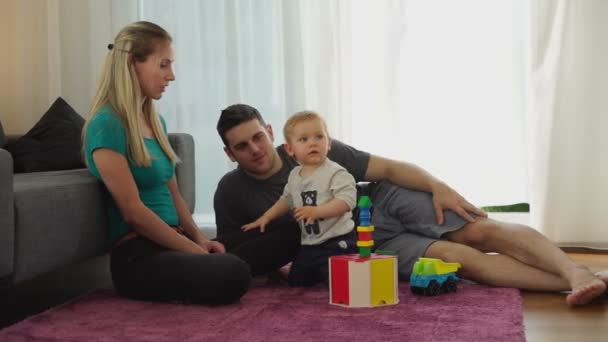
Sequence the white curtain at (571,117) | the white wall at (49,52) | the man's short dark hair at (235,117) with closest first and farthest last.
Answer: the man's short dark hair at (235,117), the white curtain at (571,117), the white wall at (49,52)

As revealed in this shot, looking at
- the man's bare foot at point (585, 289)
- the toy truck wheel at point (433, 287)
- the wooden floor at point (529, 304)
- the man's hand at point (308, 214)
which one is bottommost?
the wooden floor at point (529, 304)

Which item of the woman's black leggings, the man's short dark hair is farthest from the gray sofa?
the man's short dark hair

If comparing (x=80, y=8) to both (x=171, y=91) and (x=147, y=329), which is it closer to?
(x=171, y=91)

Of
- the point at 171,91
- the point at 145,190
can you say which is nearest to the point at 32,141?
the point at 171,91

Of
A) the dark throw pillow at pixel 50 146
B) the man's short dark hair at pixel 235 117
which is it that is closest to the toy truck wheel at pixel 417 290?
the man's short dark hair at pixel 235 117

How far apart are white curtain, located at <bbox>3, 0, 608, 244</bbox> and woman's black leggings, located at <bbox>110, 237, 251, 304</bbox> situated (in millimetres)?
1455

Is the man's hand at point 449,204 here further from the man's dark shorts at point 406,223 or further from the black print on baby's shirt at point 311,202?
the black print on baby's shirt at point 311,202

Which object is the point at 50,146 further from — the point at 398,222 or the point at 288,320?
the point at 288,320

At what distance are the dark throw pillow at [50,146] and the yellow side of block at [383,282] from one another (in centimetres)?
152

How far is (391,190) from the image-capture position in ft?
8.41

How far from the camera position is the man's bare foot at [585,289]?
2049 mm

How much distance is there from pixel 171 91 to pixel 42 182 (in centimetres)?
158

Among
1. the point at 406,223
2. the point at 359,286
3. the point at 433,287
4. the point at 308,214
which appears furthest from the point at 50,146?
the point at 433,287

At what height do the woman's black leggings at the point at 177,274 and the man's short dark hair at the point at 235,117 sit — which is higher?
the man's short dark hair at the point at 235,117
